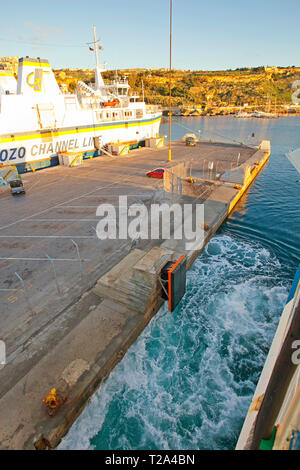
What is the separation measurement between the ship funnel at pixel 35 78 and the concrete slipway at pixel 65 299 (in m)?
17.0

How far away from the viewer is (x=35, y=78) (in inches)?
1173

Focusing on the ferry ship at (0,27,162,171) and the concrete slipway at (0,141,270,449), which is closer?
the concrete slipway at (0,141,270,449)

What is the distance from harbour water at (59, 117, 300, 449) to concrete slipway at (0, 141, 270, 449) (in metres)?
0.69

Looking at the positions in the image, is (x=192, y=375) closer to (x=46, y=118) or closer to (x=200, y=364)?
(x=200, y=364)

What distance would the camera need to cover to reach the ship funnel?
2906 centimetres

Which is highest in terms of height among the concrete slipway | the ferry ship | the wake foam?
the ferry ship

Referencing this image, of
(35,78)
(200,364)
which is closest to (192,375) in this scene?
(200,364)

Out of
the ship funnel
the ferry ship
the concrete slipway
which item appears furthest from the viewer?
the ship funnel

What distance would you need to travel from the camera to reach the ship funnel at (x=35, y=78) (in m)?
29.1

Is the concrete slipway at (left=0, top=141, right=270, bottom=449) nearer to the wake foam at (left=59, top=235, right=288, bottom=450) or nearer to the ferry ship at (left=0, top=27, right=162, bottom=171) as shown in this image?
the wake foam at (left=59, top=235, right=288, bottom=450)

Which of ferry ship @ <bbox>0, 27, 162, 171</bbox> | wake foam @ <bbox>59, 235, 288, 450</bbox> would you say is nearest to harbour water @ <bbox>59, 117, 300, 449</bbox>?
wake foam @ <bbox>59, 235, 288, 450</bbox>

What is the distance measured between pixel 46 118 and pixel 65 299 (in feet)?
97.3

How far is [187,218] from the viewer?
17.1 metres
